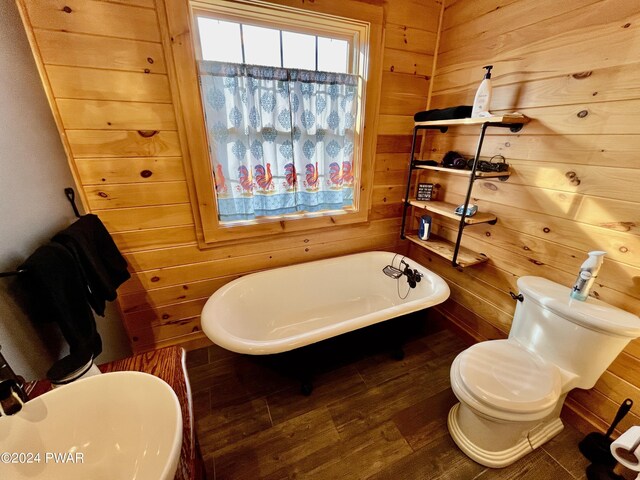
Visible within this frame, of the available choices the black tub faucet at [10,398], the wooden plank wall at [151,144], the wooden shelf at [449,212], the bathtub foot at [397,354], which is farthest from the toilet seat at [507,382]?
the black tub faucet at [10,398]

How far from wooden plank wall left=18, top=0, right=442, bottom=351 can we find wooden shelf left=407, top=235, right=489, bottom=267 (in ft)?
1.23

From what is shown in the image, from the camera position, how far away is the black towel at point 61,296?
824 millimetres

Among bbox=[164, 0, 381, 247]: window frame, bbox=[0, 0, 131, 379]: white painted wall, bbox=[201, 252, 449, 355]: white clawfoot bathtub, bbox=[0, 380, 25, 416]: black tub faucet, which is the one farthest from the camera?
bbox=[201, 252, 449, 355]: white clawfoot bathtub

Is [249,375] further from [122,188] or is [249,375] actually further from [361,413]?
[122,188]

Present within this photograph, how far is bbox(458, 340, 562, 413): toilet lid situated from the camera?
1.10m

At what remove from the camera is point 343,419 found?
1429 millimetres

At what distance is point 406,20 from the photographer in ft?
5.69

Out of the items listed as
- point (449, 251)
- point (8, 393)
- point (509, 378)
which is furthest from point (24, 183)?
point (449, 251)

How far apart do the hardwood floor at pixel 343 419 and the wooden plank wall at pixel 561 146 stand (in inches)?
22.6

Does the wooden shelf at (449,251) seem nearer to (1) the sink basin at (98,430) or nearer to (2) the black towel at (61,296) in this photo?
(1) the sink basin at (98,430)

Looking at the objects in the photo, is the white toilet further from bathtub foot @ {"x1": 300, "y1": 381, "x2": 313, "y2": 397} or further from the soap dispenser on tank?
bathtub foot @ {"x1": 300, "y1": 381, "x2": 313, "y2": 397}

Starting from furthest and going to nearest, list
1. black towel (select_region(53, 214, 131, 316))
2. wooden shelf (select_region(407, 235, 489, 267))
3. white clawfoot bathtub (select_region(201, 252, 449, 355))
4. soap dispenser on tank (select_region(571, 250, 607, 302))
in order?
wooden shelf (select_region(407, 235, 489, 267)) → white clawfoot bathtub (select_region(201, 252, 449, 355)) → soap dispenser on tank (select_region(571, 250, 607, 302)) → black towel (select_region(53, 214, 131, 316))

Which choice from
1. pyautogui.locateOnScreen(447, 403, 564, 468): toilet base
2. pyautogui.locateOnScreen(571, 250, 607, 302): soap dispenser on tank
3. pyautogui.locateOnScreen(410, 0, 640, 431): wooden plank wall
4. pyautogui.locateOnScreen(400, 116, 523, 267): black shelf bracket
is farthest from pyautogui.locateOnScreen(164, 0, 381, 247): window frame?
pyautogui.locateOnScreen(447, 403, 564, 468): toilet base

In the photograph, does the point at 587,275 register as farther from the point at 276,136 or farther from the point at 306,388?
the point at 276,136
